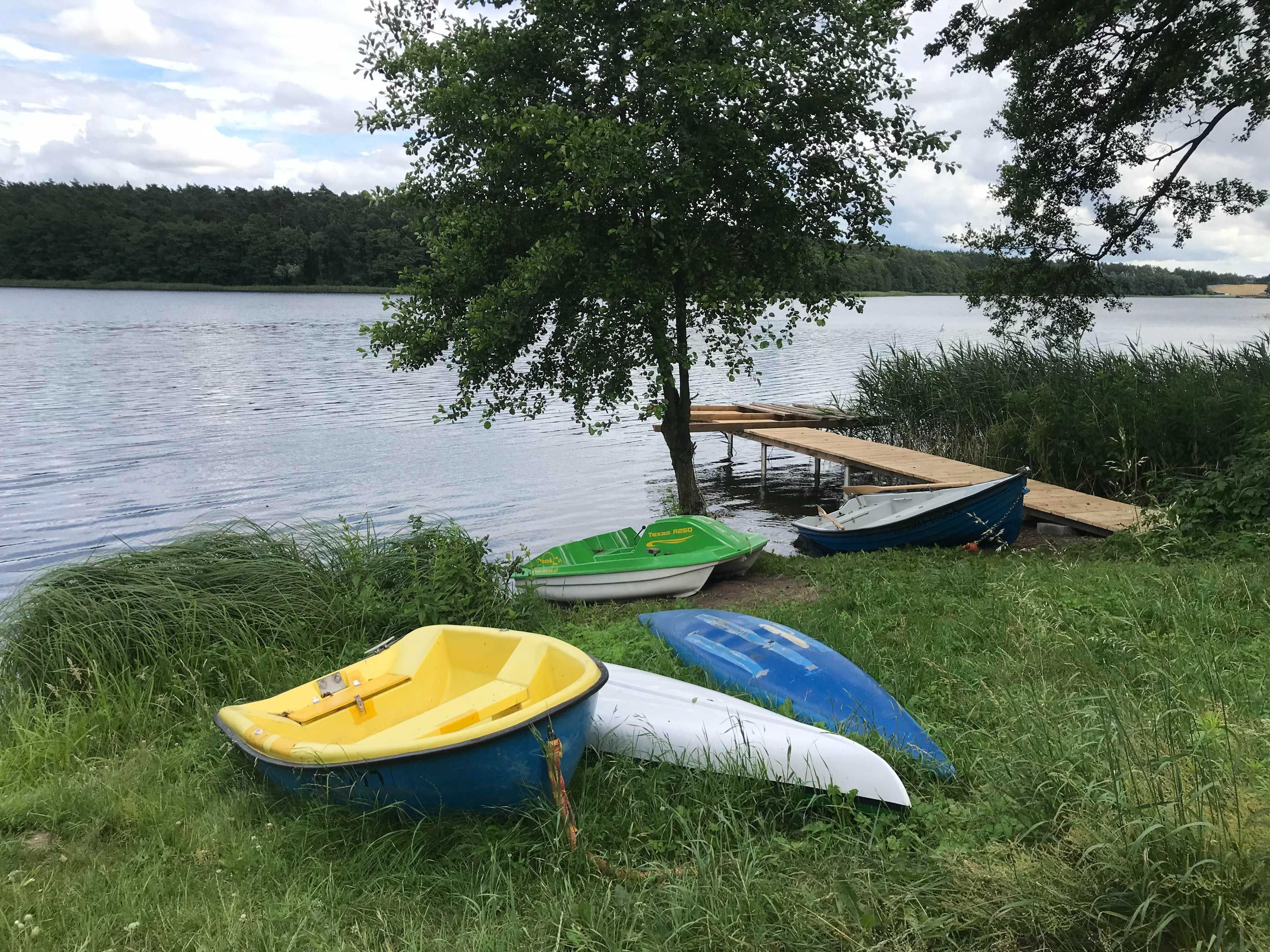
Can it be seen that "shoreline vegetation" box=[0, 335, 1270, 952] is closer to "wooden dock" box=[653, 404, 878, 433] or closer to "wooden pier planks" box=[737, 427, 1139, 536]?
"wooden pier planks" box=[737, 427, 1139, 536]

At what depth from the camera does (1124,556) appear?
31.3 ft

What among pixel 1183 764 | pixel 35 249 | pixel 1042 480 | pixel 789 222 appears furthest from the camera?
pixel 35 249

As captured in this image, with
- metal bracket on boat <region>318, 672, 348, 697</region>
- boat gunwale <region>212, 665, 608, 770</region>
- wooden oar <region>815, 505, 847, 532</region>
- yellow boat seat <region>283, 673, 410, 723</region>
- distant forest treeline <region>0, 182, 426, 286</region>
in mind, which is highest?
distant forest treeline <region>0, 182, 426, 286</region>

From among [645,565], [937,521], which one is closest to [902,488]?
[937,521]

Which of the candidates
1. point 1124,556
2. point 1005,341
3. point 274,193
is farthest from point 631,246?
point 274,193

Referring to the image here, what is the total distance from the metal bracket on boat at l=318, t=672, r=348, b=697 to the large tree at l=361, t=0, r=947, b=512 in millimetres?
5333

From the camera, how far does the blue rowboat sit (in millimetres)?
10648

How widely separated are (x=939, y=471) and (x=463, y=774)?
38.9 feet

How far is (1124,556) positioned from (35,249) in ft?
293

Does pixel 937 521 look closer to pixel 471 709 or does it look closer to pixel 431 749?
pixel 471 709

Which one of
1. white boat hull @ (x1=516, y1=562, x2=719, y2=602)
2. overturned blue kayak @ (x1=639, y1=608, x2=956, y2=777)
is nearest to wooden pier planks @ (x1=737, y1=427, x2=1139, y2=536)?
white boat hull @ (x1=516, y1=562, x2=719, y2=602)

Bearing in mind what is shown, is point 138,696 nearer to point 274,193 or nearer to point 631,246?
point 631,246

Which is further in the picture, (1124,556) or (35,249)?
(35,249)

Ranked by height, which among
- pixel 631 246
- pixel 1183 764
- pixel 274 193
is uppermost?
pixel 274 193
